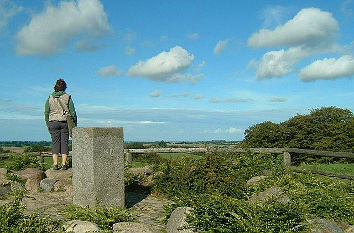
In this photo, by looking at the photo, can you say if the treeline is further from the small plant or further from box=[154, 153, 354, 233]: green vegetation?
the small plant

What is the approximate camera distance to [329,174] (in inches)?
427

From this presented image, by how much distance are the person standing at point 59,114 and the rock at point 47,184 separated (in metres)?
0.80

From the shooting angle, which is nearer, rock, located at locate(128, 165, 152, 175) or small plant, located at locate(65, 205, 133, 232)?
small plant, located at locate(65, 205, 133, 232)

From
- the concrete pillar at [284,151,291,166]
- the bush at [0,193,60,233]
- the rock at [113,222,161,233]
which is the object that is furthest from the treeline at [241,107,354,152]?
the bush at [0,193,60,233]

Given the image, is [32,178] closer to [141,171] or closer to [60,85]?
[60,85]

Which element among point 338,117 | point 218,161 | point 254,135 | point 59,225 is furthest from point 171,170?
point 338,117

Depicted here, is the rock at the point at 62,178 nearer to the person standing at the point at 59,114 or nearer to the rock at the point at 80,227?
the person standing at the point at 59,114

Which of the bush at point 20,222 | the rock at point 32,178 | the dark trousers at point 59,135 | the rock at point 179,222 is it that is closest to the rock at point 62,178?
the rock at point 32,178

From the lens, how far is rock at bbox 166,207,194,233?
5.56m

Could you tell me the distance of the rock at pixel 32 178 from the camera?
996 centimetres

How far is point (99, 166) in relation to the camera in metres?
6.94

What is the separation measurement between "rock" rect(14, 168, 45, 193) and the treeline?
21.4 metres

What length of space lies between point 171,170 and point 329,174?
4.34 m

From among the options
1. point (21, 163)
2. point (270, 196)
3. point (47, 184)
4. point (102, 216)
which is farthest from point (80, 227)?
point (21, 163)
